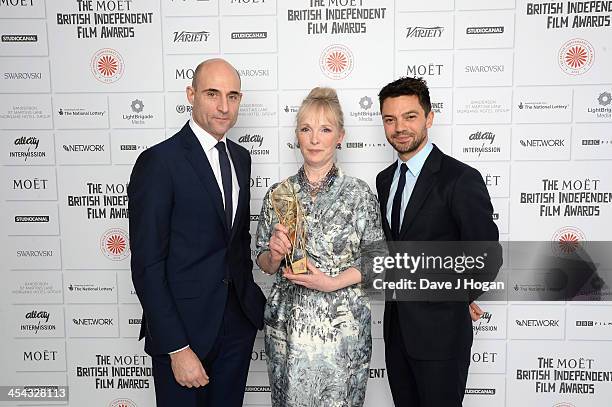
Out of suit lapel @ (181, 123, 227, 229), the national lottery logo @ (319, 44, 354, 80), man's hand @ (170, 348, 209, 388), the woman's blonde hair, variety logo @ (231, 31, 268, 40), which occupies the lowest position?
man's hand @ (170, 348, 209, 388)

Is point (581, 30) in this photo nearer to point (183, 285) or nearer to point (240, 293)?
point (240, 293)

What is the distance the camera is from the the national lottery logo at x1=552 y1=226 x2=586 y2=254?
8.48 ft

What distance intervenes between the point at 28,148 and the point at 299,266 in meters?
1.85

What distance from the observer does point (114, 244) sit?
8.92 ft

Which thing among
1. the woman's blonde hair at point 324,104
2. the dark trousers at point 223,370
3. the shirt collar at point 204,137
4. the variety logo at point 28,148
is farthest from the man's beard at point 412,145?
the variety logo at point 28,148

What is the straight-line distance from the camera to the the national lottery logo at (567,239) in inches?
102

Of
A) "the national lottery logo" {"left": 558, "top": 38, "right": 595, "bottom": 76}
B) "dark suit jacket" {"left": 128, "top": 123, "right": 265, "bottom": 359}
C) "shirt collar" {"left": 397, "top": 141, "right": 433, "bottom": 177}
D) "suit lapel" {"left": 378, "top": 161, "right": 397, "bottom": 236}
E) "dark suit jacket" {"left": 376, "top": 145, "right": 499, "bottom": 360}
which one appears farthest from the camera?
"the national lottery logo" {"left": 558, "top": 38, "right": 595, "bottom": 76}

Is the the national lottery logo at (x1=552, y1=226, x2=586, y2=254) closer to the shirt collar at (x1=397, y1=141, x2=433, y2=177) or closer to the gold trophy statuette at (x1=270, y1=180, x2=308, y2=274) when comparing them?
the shirt collar at (x1=397, y1=141, x2=433, y2=177)

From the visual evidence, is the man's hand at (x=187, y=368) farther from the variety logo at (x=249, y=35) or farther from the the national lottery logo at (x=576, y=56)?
the the national lottery logo at (x=576, y=56)

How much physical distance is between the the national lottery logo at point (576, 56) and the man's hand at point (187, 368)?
2.27m

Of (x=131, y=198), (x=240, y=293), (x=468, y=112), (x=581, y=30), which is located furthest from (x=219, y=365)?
(x=581, y=30)

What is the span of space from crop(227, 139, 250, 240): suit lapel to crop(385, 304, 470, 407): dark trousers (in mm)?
721

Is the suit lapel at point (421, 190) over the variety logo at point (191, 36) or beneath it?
beneath

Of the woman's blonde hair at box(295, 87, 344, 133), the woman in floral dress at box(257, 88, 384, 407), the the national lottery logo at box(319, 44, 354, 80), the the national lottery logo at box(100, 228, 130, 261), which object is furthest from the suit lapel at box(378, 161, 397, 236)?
the the national lottery logo at box(100, 228, 130, 261)
